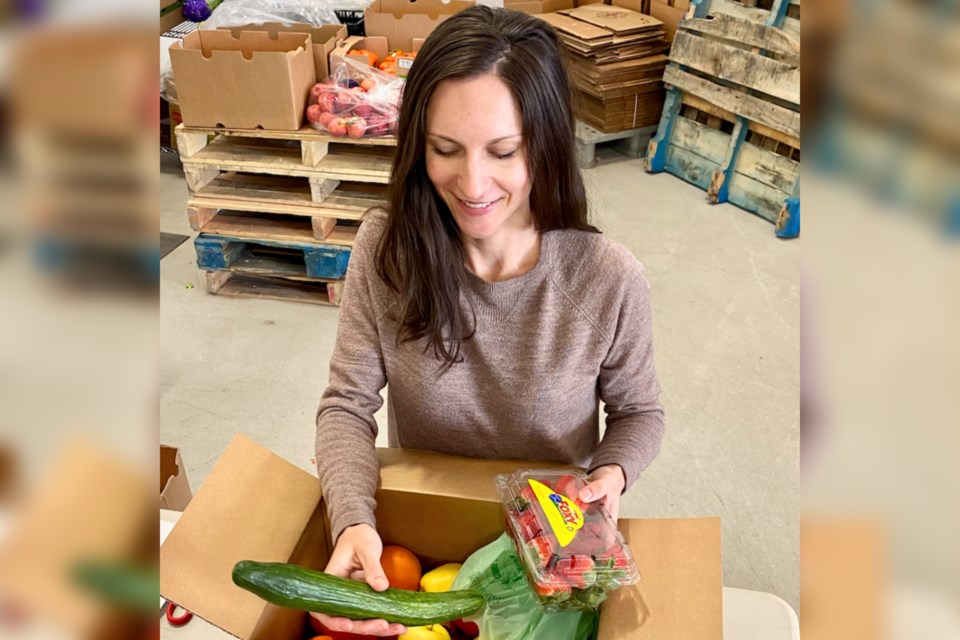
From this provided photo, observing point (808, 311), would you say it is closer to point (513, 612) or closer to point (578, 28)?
point (513, 612)

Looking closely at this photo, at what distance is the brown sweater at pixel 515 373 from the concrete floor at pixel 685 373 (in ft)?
3.05

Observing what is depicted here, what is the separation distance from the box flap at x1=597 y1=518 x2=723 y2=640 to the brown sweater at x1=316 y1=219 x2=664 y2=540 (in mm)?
185

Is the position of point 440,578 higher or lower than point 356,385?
lower

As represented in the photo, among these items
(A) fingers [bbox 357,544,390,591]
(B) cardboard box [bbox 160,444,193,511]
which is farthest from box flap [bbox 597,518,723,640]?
(B) cardboard box [bbox 160,444,193,511]

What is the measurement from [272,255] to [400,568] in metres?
2.55

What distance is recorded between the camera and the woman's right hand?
1107 mm

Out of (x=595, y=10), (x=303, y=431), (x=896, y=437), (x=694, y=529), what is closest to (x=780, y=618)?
(x=694, y=529)

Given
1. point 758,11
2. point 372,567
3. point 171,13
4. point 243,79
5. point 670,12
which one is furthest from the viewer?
point 171,13

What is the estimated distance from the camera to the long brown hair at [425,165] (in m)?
1.14

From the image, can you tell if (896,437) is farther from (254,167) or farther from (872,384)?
(254,167)

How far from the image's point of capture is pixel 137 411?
0.22 metres

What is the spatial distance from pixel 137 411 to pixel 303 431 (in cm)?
265

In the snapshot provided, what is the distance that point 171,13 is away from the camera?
17.3 ft

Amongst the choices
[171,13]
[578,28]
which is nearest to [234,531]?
[578,28]
